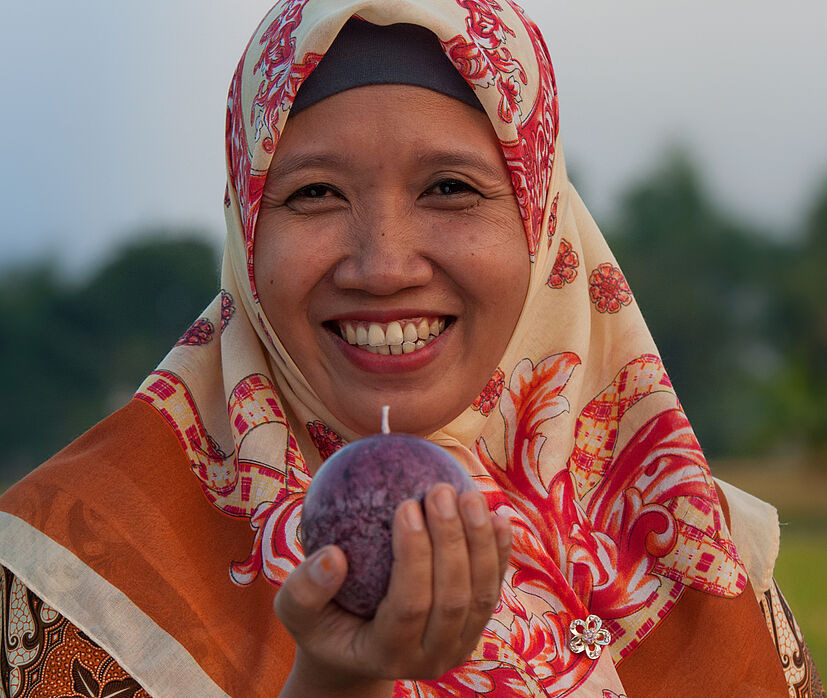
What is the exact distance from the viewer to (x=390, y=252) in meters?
2.25

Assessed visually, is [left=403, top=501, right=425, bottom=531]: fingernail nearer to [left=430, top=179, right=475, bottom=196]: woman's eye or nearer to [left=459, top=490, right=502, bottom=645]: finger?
[left=459, top=490, right=502, bottom=645]: finger

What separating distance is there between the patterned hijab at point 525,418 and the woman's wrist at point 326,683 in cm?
49

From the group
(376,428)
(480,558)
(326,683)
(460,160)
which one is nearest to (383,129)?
(460,160)

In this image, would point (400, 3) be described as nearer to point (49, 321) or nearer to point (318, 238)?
point (318, 238)

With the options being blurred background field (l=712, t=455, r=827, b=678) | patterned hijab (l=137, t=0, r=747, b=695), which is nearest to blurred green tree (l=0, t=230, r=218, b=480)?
blurred background field (l=712, t=455, r=827, b=678)

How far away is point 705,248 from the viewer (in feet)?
156

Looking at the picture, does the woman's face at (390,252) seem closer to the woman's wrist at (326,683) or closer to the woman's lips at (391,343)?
the woman's lips at (391,343)

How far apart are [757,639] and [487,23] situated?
5.66 ft

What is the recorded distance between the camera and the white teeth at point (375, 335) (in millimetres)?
2334

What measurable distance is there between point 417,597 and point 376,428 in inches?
32.6

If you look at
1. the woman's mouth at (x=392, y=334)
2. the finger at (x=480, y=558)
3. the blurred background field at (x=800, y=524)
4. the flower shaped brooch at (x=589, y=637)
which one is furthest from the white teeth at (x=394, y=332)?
the blurred background field at (x=800, y=524)

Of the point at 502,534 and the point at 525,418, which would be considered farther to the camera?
the point at 525,418

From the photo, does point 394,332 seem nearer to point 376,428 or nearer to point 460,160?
point 376,428

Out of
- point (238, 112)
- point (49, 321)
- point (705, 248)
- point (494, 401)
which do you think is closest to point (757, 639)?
point (494, 401)
